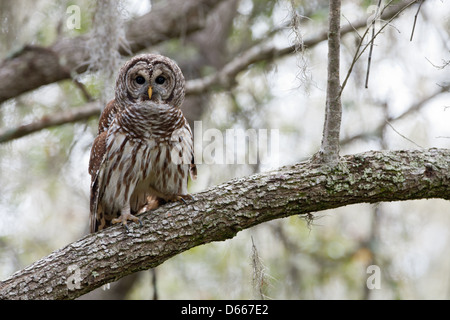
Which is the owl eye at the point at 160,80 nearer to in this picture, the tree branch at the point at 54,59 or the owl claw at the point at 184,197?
the owl claw at the point at 184,197

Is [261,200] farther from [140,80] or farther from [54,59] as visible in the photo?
[54,59]

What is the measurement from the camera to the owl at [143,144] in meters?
3.97

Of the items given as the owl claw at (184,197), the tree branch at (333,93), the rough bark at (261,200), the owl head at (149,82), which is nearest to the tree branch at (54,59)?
the owl head at (149,82)

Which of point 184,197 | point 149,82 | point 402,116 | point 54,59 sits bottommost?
point 184,197

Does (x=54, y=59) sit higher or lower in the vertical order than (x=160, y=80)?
higher

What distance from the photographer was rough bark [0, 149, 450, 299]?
3.47m

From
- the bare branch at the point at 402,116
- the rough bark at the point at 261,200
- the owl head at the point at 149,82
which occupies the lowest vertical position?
the rough bark at the point at 261,200

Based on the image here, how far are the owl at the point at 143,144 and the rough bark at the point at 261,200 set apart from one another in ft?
1.19

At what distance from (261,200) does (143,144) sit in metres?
1.02

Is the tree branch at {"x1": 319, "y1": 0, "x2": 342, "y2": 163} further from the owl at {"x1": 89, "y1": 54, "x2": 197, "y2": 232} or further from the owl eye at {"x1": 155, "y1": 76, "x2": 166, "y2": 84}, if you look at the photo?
the owl eye at {"x1": 155, "y1": 76, "x2": 166, "y2": 84}

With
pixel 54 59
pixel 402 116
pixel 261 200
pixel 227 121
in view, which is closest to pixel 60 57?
pixel 54 59

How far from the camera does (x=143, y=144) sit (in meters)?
3.97

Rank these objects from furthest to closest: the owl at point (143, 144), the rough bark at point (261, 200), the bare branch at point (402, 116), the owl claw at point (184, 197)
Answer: the bare branch at point (402, 116) < the owl at point (143, 144) < the owl claw at point (184, 197) < the rough bark at point (261, 200)
